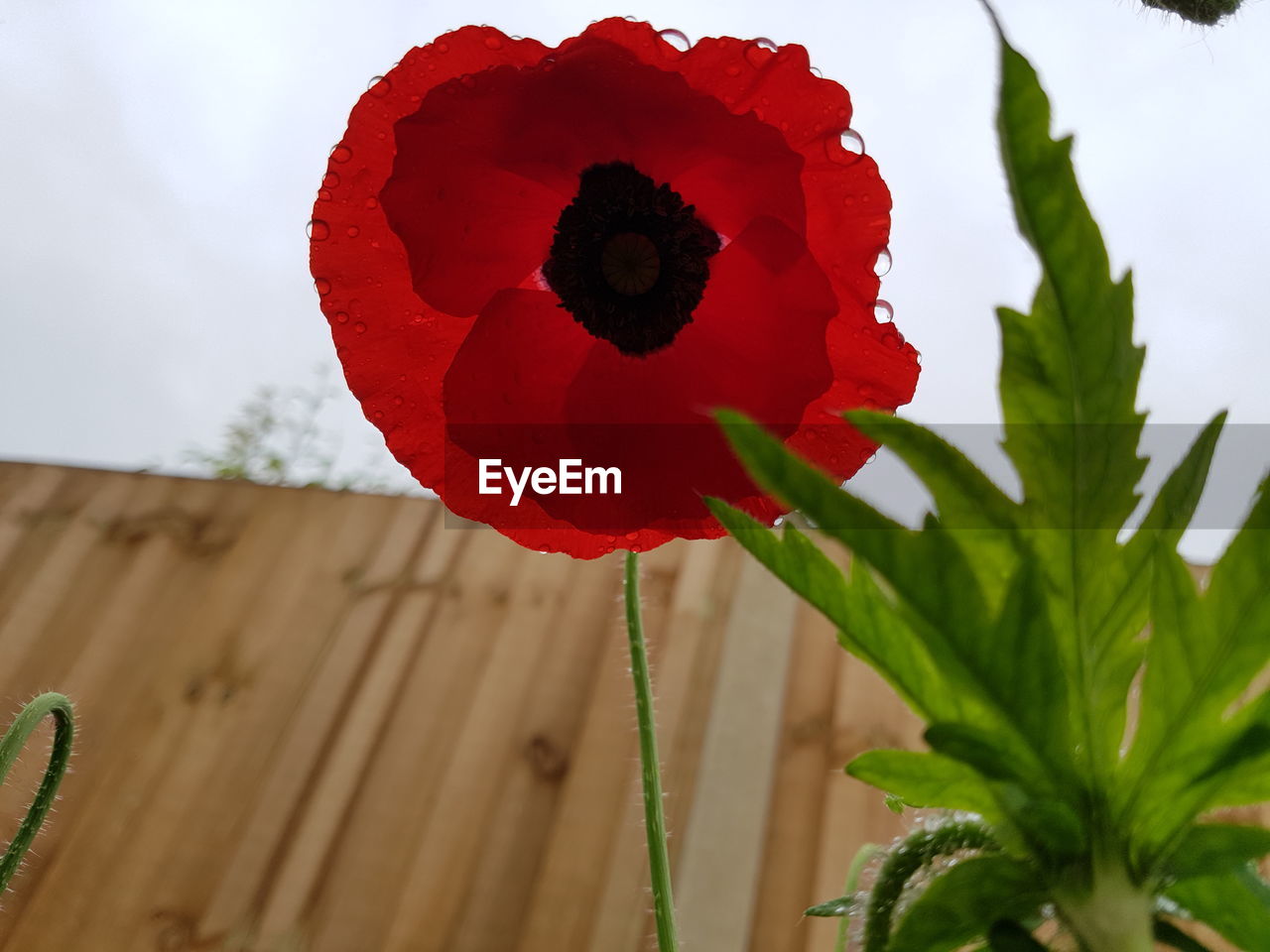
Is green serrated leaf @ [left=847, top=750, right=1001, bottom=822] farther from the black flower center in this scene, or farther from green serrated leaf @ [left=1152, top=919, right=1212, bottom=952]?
the black flower center

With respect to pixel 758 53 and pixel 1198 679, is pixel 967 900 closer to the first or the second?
pixel 1198 679

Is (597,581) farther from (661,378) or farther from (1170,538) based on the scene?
(1170,538)

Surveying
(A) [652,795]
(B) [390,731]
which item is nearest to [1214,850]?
(A) [652,795]

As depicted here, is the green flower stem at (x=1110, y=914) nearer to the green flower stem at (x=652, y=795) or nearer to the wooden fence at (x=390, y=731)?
the green flower stem at (x=652, y=795)

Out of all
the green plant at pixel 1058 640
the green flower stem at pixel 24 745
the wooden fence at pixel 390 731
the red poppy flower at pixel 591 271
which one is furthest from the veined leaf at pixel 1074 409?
the wooden fence at pixel 390 731

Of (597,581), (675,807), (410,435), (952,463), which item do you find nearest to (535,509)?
(410,435)
